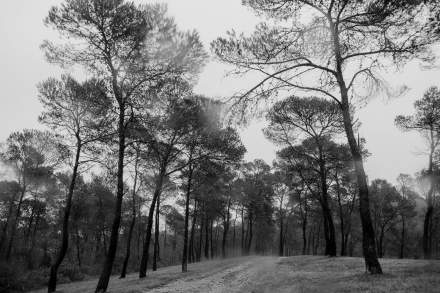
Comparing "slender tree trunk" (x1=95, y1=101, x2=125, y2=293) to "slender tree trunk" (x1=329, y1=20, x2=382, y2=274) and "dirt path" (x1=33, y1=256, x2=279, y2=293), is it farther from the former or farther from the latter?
"slender tree trunk" (x1=329, y1=20, x2=382, y2=274)

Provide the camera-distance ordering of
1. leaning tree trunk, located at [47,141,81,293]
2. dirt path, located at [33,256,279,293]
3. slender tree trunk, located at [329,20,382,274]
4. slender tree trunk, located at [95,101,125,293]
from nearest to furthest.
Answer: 1. slender tree trunk, located at [329,20,382,274]
2. slender tree trunk, located at [95,101,125,293]
3. dirt path, located at [33,256,279,293]
4. leaning tree trunk, located at [47,141,81,293]

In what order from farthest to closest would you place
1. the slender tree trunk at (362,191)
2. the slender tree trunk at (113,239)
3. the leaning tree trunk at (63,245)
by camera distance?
the leaning tree trunk at (63,245), the slender tree trunk at (113,239), the slender tree trunk at (362,191)

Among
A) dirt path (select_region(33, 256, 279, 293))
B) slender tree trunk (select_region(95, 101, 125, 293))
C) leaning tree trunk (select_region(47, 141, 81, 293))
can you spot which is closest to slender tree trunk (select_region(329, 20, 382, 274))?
dirt path (select_region(33, 256, 279, 293))

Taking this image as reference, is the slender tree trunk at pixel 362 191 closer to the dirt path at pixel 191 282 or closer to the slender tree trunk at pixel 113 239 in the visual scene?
the dirt path at pixel 191 282

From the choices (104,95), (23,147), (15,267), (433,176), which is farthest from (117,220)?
(433,176)

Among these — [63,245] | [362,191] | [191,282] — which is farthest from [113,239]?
[362,191]

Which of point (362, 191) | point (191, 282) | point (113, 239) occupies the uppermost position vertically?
point (362, 191)

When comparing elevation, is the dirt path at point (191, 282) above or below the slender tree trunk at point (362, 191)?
below

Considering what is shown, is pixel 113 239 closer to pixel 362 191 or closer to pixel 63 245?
pixel 63 245

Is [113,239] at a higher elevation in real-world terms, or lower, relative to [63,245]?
higher

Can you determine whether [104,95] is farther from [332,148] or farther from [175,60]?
[332,148]

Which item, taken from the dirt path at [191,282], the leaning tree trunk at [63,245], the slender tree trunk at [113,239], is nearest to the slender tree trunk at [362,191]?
the dirt path at [191,282]

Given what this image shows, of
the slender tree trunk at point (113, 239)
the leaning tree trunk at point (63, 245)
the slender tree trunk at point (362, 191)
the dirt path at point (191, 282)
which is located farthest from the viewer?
the leaning tree trunk at point (63, 245)

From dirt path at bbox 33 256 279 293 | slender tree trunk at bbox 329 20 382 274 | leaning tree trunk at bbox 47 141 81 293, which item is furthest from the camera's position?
leaning tree trunk at bbox 47 141 81 293
